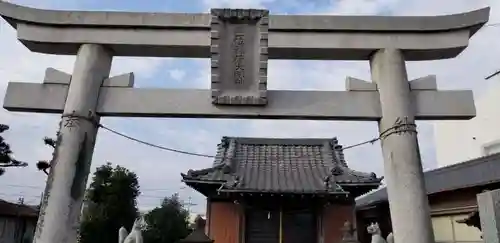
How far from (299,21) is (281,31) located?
0.28 meters

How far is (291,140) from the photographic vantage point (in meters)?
15.5

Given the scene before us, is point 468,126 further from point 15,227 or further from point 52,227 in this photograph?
point 15,227

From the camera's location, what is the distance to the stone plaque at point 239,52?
5.70 m

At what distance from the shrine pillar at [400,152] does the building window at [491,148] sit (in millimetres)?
11189

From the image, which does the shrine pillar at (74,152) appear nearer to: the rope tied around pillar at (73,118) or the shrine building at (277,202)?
the rope tied around pillar at (73,118)

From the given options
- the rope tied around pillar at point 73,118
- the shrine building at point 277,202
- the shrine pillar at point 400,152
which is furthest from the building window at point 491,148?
the rope tied around pillar at point 73,118

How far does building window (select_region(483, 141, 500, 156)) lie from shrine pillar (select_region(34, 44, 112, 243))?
1394 cm

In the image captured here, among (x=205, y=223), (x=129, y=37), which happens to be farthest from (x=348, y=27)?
(x=205, y=223)

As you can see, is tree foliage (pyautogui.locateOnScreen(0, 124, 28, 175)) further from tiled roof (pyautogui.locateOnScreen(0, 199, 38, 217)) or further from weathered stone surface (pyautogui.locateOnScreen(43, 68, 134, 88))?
weathered stone surface (pyautogui.locateOnScreen(43, 68, 134, 88))

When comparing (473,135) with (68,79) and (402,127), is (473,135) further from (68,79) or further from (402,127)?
(68,79)

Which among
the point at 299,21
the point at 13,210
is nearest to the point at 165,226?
the point at 13,210

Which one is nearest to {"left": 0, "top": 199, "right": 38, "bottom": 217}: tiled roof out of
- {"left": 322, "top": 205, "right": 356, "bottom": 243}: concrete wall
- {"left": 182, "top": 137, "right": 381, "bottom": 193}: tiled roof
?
{"left": 182, "top": 137, "right": 381, "bottom": 193}: tiled roof

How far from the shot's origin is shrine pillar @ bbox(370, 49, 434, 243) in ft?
16.5

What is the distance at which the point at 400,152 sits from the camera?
5.29 metres
